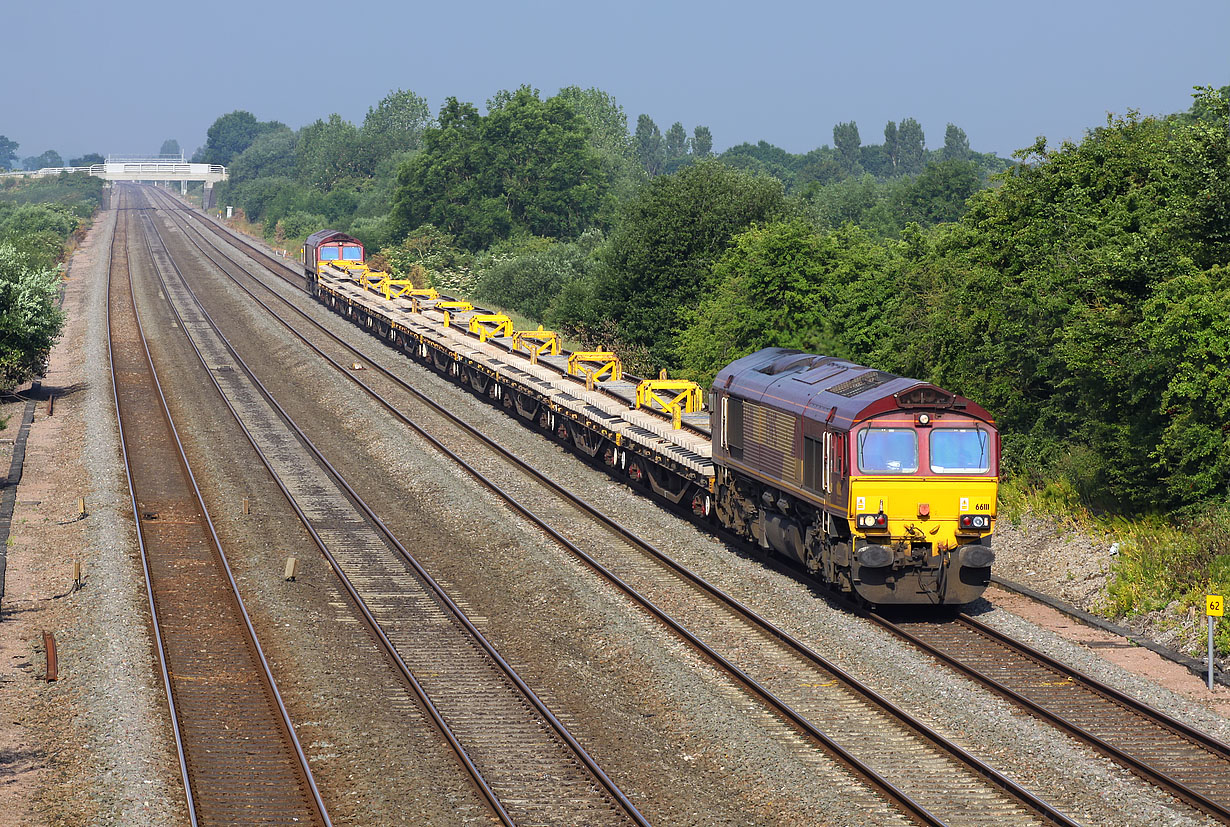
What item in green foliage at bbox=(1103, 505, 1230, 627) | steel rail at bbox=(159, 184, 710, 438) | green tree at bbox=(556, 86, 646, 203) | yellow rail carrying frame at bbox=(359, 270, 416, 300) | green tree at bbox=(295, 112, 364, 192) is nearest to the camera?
green foliage at bbox=(1103, 505, 1230, 627)

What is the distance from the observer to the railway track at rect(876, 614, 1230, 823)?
46.4 feet

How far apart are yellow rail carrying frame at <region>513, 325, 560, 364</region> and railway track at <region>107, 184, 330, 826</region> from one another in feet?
39.2

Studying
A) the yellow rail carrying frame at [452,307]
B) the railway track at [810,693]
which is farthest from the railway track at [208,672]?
the yellow rail carrying frame at [452,307]

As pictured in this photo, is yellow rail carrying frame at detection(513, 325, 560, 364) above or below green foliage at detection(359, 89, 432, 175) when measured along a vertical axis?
below

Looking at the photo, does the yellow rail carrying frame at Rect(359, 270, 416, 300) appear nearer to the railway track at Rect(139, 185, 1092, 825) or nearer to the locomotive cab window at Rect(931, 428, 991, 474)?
the railway track at Rect(139, 185, 1092, 825)

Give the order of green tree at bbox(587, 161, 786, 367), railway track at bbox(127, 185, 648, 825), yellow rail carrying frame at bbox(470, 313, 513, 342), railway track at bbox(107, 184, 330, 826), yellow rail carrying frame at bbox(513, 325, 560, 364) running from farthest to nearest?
1. green tree at bbox(587, 161, 786, 367)
2. yellow rail carrying frame at bbox(470, 313, 513, 342)
3. yellow rail carrying frame at bbox(513, 325, 560, 364)
4. railway track at bbox(107, 184, 330, 826)
5. railway track at bbox(127, 185, 648, 825)

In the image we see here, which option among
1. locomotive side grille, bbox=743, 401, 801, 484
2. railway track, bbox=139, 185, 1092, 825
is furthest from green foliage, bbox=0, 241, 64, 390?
locomotive side grille, bbox=743, 401, 801, 484

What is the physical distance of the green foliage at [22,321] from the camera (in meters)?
39.9

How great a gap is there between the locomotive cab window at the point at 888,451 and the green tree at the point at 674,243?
28580 millimetres

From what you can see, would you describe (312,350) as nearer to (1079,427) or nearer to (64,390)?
(64,390)

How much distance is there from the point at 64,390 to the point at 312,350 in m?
10.5

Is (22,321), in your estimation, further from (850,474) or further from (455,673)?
(850,474)

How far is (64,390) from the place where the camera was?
43594mm

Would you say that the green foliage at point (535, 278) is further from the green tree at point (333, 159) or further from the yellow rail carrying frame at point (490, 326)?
the green tree at point (333, 159)
